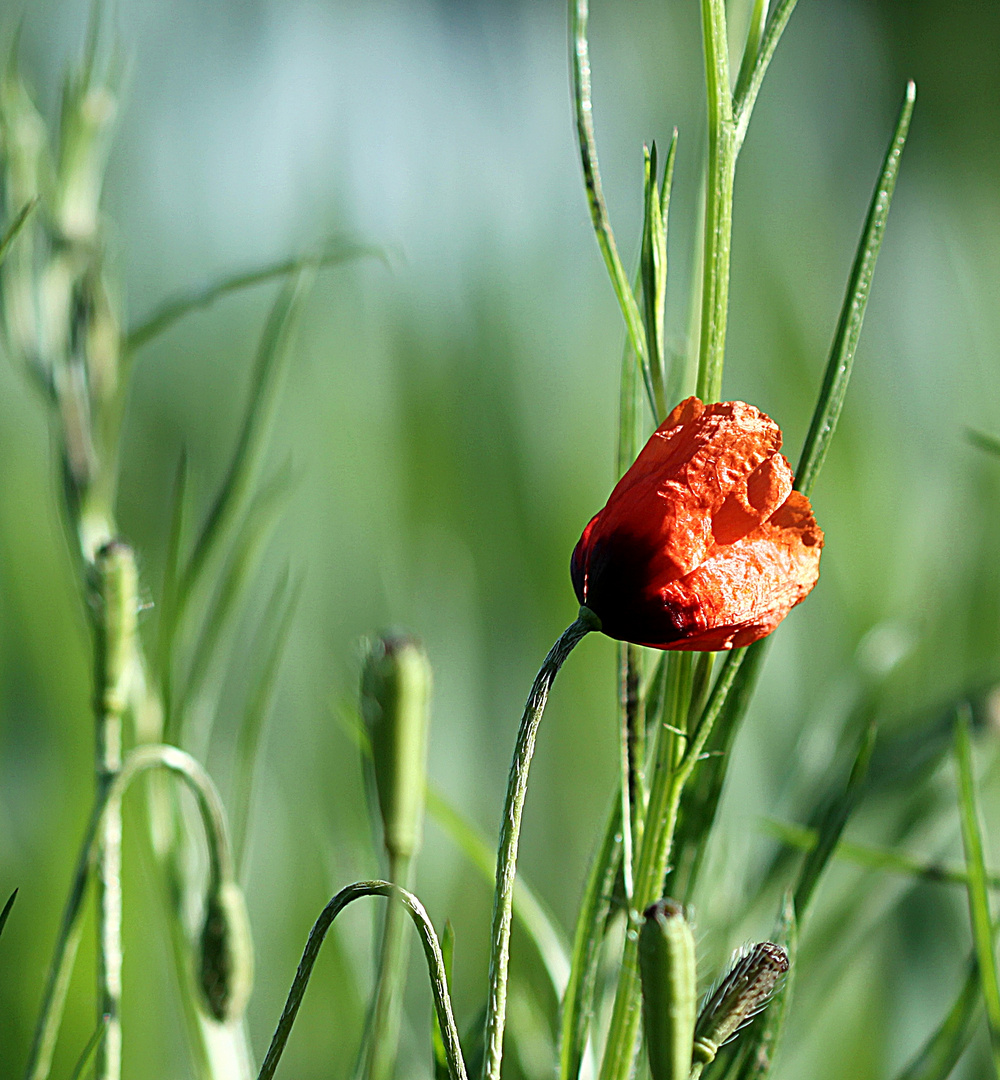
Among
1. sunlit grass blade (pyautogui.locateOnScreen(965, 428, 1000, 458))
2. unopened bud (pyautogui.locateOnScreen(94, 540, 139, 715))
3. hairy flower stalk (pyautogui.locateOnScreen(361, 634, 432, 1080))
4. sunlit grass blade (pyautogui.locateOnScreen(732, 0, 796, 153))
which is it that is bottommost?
hairy flower stalk (pyautogui.locateOnScreen(361, 634, 432, 1080))

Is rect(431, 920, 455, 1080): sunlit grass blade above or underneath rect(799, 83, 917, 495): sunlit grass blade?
underneath

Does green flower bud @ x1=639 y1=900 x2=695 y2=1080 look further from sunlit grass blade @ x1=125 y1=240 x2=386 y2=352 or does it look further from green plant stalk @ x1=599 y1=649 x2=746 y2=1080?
sunlit grass blade @ x1=125 y1=240 x2=386 y2=352

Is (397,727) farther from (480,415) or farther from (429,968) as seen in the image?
(480,415)

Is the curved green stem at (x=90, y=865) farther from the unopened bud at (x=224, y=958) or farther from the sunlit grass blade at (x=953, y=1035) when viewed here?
the sunlit grass blade at (x=953, y=1035)

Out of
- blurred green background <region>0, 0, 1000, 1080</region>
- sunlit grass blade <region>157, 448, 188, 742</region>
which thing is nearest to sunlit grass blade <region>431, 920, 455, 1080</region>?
sunlit grass blade <region>157, 448, 188, 742</region>

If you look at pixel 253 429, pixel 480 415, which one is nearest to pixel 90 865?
pixel 253 429

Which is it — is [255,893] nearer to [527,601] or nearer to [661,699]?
[527,601]

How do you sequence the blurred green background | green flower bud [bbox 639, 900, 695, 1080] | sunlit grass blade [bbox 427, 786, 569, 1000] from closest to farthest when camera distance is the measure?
green flower bud [bbox 639, 900, 695, 1080]
sunlit grass blade [bbox 427, 786, 569, 1000]
the blurred green background

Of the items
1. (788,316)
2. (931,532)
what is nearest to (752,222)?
(788,316)
